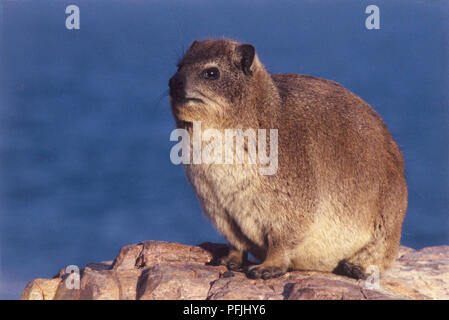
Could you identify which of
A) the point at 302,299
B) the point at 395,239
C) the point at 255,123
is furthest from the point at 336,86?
the point at 302,299

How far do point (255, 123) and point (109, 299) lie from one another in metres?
2.36

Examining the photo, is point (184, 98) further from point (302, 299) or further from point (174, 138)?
point (302, 299)

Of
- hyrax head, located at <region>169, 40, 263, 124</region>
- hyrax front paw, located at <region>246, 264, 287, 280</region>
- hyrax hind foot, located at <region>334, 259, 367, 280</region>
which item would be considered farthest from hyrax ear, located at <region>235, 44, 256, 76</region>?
hyrax hind foot, located at <region>334, 259, 367, 280</region>

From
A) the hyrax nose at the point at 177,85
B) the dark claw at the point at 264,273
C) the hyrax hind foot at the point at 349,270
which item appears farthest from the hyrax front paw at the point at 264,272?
the hyrax nose at the point at 177,85

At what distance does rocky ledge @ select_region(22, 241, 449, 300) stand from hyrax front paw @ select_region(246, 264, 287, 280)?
62 millimetres

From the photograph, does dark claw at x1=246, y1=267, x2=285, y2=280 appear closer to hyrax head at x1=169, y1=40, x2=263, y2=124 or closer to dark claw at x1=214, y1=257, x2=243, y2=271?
dark claw at x1=214, y1=257, x2=243, y2=271

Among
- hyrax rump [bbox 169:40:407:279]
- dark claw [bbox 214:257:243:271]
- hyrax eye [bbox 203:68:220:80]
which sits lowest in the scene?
dark claw [bbox 214:257:243:271]

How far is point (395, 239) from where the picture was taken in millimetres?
7391

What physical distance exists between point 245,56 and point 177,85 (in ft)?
2.91

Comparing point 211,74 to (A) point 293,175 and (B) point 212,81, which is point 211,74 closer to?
(B) point 212,81

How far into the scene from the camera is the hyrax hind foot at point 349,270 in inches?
273

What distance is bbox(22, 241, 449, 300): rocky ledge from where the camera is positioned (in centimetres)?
600

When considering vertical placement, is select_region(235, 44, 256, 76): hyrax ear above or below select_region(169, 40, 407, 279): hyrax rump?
above

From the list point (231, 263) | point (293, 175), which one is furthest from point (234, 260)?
point (293, 175)
